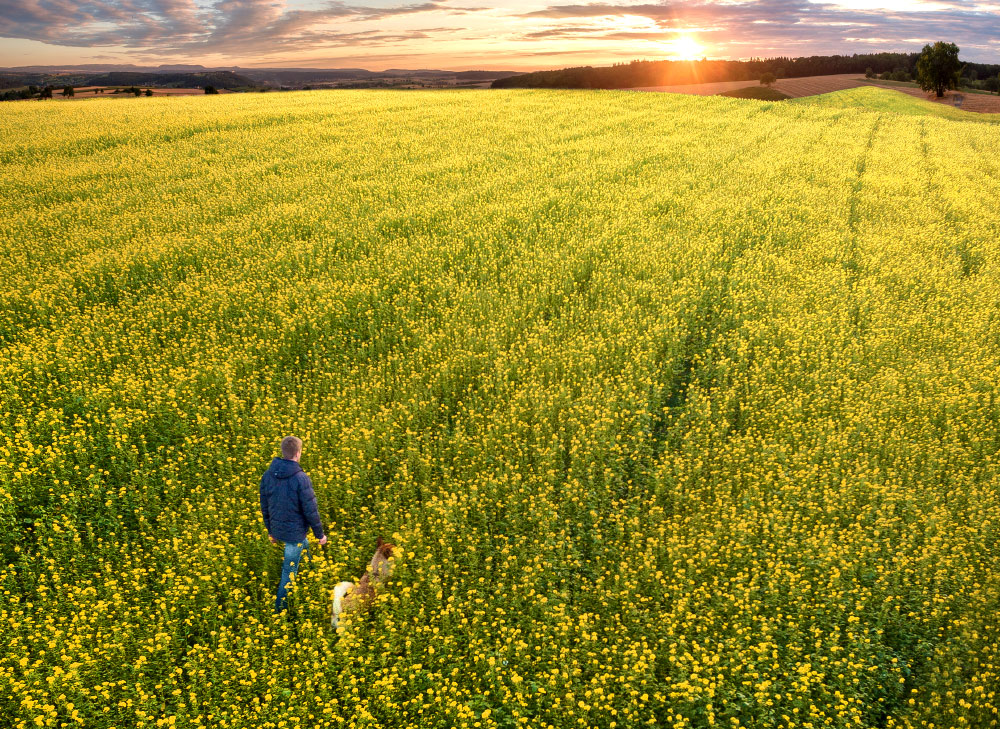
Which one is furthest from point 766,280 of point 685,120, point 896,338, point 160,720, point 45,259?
point 685,120

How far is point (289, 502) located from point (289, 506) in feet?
0.17

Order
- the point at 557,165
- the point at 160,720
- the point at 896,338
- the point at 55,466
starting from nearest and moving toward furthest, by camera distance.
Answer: the point at 160,720 < the point at 55,466 < the point at 896,338 < the point at 557,165

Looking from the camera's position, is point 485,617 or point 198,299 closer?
point 485,617

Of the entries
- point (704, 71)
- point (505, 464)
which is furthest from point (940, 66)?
point (505, 464)

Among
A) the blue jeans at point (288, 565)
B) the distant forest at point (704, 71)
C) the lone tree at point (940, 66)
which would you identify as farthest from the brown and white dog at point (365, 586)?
the lone tree at point (940, 66)

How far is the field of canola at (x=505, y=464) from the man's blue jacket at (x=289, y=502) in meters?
0.41

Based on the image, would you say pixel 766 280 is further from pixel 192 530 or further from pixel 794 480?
pixel 192 530

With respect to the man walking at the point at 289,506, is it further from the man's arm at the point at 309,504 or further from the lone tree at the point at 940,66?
the lone tree at the point at 940,66

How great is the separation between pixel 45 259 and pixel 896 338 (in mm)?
18708

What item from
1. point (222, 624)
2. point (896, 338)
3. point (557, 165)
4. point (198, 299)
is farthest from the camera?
point (557, 165)

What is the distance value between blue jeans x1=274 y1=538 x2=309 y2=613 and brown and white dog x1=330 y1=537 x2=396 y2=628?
0.50 m

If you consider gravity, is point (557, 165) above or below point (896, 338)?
above

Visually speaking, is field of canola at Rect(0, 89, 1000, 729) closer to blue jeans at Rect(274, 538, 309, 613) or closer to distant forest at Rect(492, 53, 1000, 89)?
blue jeans at Rect(274, 538, 309, 613)

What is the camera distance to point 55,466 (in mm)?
7605
